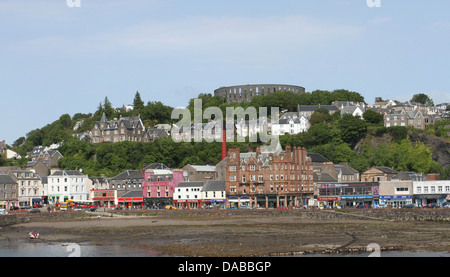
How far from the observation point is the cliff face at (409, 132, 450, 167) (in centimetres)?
11344

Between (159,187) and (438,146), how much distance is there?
53.6 m

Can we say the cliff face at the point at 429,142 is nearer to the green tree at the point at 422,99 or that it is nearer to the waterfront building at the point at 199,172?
the waterfront building at the point at 199,172

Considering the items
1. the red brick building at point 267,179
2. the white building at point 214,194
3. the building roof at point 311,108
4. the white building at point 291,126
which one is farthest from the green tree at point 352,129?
the white building at point 214,194

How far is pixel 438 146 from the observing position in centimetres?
11550

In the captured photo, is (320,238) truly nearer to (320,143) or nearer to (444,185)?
(444,185)

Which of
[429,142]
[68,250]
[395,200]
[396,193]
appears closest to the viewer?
[68,250]

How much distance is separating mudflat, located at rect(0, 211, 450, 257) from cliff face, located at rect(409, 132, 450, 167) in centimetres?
4473

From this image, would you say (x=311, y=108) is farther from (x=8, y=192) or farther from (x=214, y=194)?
(x=8, y=192)

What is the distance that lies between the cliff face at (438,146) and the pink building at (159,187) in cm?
4859

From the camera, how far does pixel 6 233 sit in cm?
6512

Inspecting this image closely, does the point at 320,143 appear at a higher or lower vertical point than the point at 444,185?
higher

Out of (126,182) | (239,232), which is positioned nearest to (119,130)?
(126,182)
